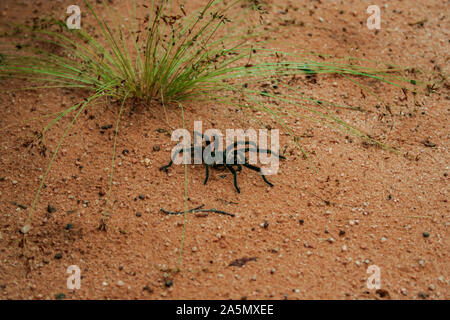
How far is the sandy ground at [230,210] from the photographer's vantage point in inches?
67.0

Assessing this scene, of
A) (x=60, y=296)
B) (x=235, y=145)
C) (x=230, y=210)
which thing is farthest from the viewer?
(x=235, y=145)

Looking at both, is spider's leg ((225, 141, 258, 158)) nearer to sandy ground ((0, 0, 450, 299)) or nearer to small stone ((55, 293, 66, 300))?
sandy ground ((0, 0, 450, 299))

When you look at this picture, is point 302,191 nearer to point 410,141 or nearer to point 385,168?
point 385,168

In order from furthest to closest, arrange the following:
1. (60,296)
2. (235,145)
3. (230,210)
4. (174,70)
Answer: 1. (174,70)
2. (235,145)
3. (230,210)
4. (60,296)

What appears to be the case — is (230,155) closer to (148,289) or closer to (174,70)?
(174,70)

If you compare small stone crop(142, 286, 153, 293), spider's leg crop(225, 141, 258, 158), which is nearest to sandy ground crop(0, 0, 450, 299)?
small stone crop(142, 286, 153, 293)

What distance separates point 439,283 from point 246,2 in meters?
2.37

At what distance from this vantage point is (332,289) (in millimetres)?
1670

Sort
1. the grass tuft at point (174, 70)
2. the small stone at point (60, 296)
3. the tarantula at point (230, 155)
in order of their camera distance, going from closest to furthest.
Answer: the small stone at point (60, 296), the tarantula at point (230, 155), the grass tuft at point (174, 70)

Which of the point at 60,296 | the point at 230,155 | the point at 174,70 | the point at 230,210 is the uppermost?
the point at 174,70

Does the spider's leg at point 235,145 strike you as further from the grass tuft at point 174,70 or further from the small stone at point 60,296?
the small stone at point 60,296

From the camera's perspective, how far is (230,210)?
1962mm

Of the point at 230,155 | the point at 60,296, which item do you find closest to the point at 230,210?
the point at 230,155

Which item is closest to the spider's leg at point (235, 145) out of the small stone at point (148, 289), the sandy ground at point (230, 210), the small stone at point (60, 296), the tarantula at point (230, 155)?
the tarantula at point (230, 155)
